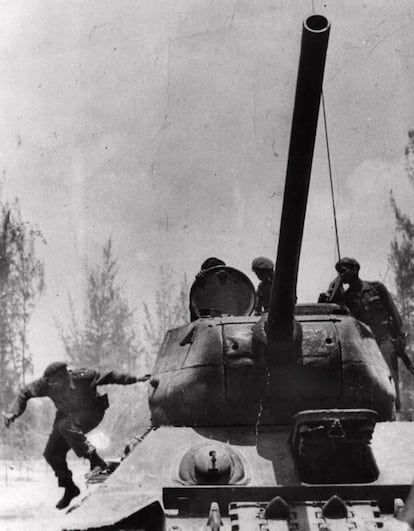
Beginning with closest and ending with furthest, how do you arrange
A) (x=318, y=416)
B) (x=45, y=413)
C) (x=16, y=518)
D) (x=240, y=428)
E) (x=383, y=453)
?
(x=318, y=416)
(x=383, y=453)
(x=240, y=428)
(x=16, y=518)
(x=45, y=413)

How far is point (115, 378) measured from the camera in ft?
30.9

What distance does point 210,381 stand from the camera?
20.6ft

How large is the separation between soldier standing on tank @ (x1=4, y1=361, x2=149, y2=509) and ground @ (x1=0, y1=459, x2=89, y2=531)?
933mm

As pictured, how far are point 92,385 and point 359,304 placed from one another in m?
4.06

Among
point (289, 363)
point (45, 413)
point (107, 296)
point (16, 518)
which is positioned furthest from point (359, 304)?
point (45, 413)

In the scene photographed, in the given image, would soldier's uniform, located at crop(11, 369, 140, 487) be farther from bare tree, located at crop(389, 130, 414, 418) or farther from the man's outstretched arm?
bare tree, located at crop(389, 130, 414, 418)

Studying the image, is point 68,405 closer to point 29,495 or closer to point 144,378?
point 144,378

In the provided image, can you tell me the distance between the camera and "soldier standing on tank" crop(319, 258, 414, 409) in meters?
8.70

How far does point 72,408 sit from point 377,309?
470 centimetres

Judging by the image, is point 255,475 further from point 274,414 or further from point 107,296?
point 107,296

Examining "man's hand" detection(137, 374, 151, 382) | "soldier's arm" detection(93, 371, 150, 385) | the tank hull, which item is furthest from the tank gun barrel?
"soldier's arm" detection(93, 371, 150, 385)

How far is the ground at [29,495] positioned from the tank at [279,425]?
9.28ft

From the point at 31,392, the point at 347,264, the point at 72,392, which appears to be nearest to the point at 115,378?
the point at 72,392

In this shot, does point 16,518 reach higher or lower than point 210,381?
lower
